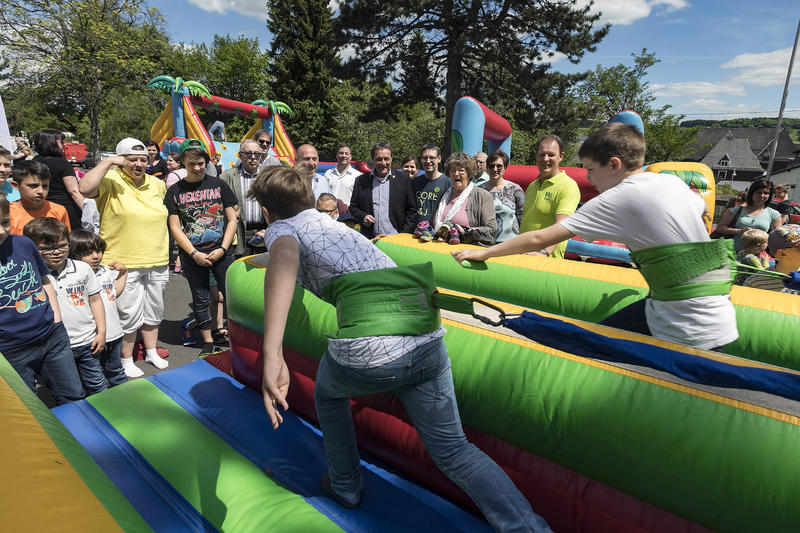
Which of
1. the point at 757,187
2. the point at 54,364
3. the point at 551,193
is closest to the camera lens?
the point at 54,364

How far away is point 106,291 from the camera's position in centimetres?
305

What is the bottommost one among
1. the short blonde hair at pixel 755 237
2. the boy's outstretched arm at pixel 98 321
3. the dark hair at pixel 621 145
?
the boy's outstretched arm at pixel 98 321

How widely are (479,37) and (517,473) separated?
15.3 meters

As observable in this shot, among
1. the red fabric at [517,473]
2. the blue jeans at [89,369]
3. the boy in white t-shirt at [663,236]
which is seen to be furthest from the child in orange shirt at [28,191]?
the boy in white t-shirt at [663,236]

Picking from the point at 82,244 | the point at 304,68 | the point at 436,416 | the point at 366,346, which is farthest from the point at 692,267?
the point at 304,68

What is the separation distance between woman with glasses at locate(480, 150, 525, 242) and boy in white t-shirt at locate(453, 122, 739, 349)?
2.15 meters

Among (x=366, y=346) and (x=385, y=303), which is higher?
(x=385, y=303)

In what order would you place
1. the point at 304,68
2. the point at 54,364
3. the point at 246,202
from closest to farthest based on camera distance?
the point at 54,364 → the point at 246,202 → the point at 304,68

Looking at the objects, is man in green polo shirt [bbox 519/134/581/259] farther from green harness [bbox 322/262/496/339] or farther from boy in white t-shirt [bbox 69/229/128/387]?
boy in white t-shirt [bbox 69/229/128/387]

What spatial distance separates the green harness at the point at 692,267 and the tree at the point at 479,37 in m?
14.5

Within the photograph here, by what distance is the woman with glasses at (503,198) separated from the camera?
405 centimetres

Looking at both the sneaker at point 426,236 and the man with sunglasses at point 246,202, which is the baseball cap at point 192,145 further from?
the sneaker at point 426,236

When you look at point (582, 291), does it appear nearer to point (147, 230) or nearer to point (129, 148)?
point (147, 230)

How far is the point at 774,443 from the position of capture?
1.19 meters
